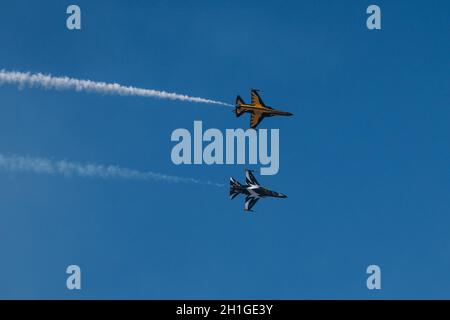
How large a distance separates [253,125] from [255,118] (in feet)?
5.16

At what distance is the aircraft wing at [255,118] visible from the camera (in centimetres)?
13575

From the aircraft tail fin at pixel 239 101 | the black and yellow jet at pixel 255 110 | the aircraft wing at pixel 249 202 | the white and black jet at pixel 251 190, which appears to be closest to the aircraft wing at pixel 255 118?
the black and yellow jet at pixel 255 110

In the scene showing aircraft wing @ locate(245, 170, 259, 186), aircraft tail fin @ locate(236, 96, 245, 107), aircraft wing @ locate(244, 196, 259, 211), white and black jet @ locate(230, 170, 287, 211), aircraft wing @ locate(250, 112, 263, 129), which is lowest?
aircraft wing @ locate(244, 196, 259, 211)

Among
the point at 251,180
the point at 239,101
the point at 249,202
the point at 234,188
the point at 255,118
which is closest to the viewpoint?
the point at 249,202

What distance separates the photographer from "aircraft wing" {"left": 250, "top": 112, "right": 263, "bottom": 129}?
135750 mm

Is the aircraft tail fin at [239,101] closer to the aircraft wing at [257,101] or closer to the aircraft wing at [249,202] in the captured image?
the aircraft wing at [257,101]

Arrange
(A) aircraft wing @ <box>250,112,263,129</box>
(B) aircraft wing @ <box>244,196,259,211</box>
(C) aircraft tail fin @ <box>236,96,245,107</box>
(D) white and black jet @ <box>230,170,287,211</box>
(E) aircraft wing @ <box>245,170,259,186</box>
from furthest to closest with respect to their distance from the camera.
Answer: (E) aircraft wing @ <box>245,170,259,186</box> → (C) aircraft tail fin @ <box>236,96,245,107</box> → (D) white and black jet @ <box>230,170,287,211</box> → (A) aircraft wing @ <box>250,112,263,129</box> → (B) aircraft wing @ <box>244,196,259,211</box>

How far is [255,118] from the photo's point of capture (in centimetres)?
13650

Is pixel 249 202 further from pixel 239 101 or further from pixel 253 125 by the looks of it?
pixel 239 101

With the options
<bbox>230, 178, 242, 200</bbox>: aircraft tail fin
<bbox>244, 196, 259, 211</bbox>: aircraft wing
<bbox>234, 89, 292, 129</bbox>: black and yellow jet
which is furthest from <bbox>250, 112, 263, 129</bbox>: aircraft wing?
<bbox>244, 196, 259, 211</bbox>: aircraft wing

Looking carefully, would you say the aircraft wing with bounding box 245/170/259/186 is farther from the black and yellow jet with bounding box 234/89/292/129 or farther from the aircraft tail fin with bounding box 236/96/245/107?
the aircraft tail fin with bounding box 236/96/245/107

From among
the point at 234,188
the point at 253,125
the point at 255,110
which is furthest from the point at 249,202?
the point at 255,110
